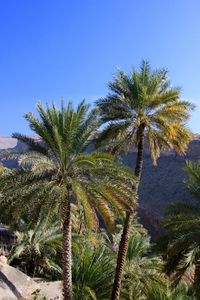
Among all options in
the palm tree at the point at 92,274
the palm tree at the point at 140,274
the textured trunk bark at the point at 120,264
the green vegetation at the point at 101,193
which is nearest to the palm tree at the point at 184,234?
the green vegetation at the point at 101,193

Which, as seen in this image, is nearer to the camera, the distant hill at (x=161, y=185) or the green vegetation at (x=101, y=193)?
the green vegetation at (x=101, y=193)

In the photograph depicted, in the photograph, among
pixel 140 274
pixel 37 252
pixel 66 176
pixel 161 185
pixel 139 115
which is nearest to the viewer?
pixel 66 176

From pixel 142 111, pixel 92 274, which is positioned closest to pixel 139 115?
pixel 142 111

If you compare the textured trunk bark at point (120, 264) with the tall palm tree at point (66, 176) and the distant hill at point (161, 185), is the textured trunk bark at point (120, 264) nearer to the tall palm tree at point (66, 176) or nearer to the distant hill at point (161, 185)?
the tall palm tree at point (66, 176)

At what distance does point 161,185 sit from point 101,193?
246 feet

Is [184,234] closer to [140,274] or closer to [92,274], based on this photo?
[92,274]

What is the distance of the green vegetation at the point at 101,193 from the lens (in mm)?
15547

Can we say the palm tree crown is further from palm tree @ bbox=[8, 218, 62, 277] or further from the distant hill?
the distant hill

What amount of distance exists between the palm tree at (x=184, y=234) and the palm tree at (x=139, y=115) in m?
2.44

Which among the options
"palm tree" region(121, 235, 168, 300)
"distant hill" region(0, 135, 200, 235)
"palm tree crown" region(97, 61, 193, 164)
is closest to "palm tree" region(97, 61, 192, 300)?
"palm tree crown" region(97, 61, 193, 164)

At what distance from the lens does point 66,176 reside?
51.6ft

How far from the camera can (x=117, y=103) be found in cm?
1972

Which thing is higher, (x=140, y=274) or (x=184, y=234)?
(x=184, y=234)

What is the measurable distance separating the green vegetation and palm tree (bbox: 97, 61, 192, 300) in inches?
1.7
